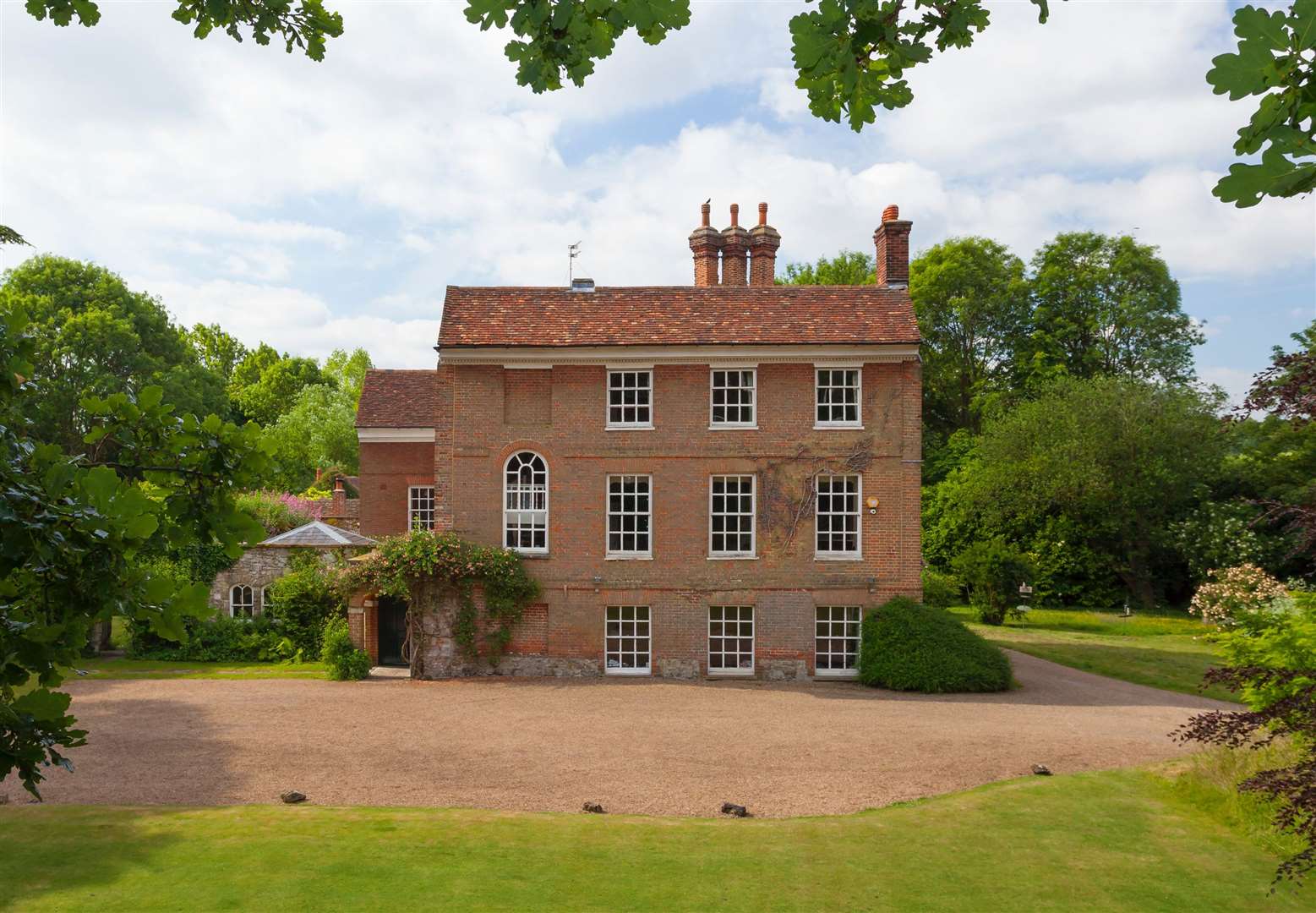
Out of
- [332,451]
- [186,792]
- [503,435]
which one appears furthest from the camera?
[332,451]

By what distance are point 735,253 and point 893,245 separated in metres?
4.69

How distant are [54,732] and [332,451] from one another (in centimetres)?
5468

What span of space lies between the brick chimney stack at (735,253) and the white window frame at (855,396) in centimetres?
592

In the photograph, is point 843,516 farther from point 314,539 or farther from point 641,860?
point 314,539

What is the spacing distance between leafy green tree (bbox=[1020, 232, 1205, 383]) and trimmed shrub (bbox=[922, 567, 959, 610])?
13.8 metres

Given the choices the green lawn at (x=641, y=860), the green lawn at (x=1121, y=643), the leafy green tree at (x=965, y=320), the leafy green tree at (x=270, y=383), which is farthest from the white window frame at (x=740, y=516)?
the leafy green tree at (x=270, y=383)

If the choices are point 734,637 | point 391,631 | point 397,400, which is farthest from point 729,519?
point 397,400

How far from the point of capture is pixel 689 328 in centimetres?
2366

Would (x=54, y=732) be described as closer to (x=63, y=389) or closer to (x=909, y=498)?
(x=909, y=498)

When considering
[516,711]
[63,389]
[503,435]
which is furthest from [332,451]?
[516,711]

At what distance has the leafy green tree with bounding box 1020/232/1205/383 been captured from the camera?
45469 millimetres

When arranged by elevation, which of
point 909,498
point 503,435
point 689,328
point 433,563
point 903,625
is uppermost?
point 689,328

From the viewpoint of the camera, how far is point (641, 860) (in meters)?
10.3

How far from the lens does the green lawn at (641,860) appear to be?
9.23 meters
